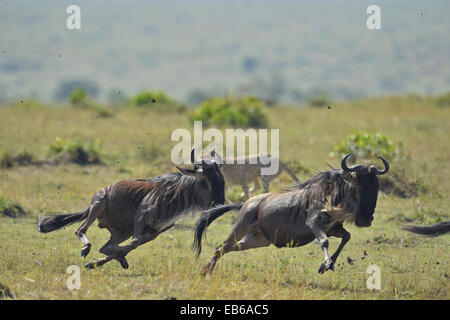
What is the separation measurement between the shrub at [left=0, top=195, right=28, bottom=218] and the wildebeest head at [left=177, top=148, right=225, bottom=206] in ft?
14.9

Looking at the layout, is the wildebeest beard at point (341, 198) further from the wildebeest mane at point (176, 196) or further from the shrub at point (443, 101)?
the shrub at point (443, 101)

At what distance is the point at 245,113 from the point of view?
23.2m

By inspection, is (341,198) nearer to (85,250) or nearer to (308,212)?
(308,212)

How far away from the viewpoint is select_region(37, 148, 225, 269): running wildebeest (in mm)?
8508

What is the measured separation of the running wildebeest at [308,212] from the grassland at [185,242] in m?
0.40

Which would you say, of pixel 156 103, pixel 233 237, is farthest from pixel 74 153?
pixel 156 103

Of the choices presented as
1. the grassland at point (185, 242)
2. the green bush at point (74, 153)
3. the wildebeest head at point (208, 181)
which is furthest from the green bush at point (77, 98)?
the wildebeest head at point (208, 181)

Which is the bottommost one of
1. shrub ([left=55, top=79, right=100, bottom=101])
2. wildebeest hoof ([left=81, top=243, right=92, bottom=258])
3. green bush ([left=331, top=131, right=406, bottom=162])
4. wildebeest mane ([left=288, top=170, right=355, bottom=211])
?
shrub ([left=55, top=79, right=100, bottom=101])

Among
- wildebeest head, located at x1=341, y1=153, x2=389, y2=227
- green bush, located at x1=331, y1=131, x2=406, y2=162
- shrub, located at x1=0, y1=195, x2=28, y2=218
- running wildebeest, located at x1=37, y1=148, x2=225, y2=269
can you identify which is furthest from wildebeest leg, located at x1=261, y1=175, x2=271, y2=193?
wildebeest head, located at x1=341, y1=153, x2=389, y2=227

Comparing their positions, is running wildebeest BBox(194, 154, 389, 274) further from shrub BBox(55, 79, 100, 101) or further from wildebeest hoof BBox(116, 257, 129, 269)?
shrub BBox(55, 79, 100, 101)

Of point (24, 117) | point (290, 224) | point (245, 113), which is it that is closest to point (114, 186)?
point (290, 224)
